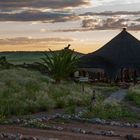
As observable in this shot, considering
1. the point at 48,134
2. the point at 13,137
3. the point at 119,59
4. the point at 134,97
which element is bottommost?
the point at 134,97

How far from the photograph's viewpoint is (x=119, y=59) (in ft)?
170

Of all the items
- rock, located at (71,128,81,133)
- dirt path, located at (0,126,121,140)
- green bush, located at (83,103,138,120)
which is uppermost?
dirt path, located at (0,126,121,140)

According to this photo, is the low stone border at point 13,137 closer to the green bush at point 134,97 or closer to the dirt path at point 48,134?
the dirt path at point 48,134

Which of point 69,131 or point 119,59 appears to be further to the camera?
point 119,59

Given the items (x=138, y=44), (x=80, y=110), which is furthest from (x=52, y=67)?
(x=80, y=110)

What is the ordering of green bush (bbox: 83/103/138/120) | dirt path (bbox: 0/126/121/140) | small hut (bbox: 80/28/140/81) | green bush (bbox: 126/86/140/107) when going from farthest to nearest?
small hut (bbox: 80/28/140/81), green bush (bbox: 126/86/140/107), green bush (bbox: 83/103/138/120), dirt path (bbox: 0/126/121/140)

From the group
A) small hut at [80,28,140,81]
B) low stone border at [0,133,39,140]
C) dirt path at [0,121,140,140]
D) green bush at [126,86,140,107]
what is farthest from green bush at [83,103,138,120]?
small hut at [80,28,140,81]

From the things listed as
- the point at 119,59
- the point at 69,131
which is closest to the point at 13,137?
the point at 69,131

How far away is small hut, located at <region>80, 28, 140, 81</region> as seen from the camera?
168 feet

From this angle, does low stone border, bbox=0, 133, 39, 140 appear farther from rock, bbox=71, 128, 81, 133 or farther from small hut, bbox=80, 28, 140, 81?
Answer: small hut, bbox=80, 28, 140, 81

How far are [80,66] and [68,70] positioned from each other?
968 cm

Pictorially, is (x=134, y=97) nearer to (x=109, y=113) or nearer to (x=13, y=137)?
(x=109, y=113)

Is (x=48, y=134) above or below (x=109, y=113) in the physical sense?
above

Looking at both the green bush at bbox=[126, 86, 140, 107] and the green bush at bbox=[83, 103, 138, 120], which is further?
the green bush at bbox=[126, 86, 140, 107]
